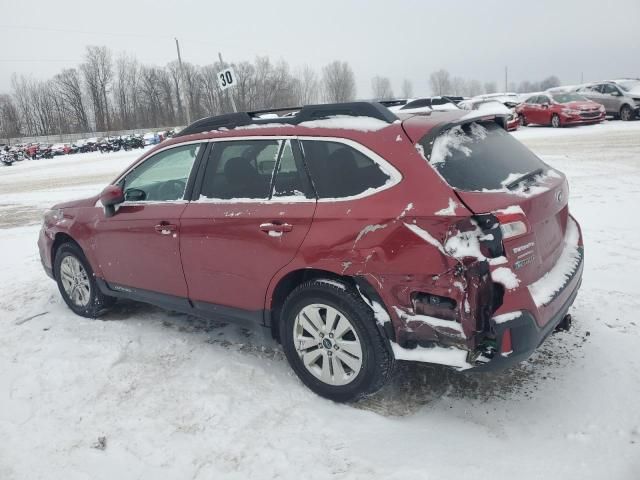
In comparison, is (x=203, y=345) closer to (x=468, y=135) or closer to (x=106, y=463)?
(x=106, y=463)

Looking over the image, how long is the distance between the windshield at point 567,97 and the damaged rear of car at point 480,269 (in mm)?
22472

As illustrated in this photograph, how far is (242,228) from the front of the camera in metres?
3.42

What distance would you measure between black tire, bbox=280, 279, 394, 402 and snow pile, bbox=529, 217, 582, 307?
0.89 m

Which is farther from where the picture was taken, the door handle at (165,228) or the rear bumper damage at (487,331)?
the door handle at (165,228)

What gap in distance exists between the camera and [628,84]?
75.5 ft

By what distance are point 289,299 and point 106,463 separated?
1.38 metres

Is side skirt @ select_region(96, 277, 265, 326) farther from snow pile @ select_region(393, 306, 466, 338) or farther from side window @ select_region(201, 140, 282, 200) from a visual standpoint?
snow pile @ select_region(393, 306, 466, 338)

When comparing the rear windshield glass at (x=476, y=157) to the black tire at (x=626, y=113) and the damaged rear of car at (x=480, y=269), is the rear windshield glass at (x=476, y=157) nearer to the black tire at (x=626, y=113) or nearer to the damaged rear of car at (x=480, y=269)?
the damaged rear of car at (x=480, y=269)

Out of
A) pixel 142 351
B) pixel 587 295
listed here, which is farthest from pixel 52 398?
pixel 587 295

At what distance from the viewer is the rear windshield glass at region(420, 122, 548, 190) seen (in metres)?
2.83

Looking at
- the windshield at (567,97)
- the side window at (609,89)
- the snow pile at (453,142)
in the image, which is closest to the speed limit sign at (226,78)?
the snow pile at (453,142)

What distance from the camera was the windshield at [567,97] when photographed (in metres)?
22.4

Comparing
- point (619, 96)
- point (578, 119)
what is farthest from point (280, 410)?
point (619, 96)

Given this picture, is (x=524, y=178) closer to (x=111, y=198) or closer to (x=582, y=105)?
(x=111, y=198)
